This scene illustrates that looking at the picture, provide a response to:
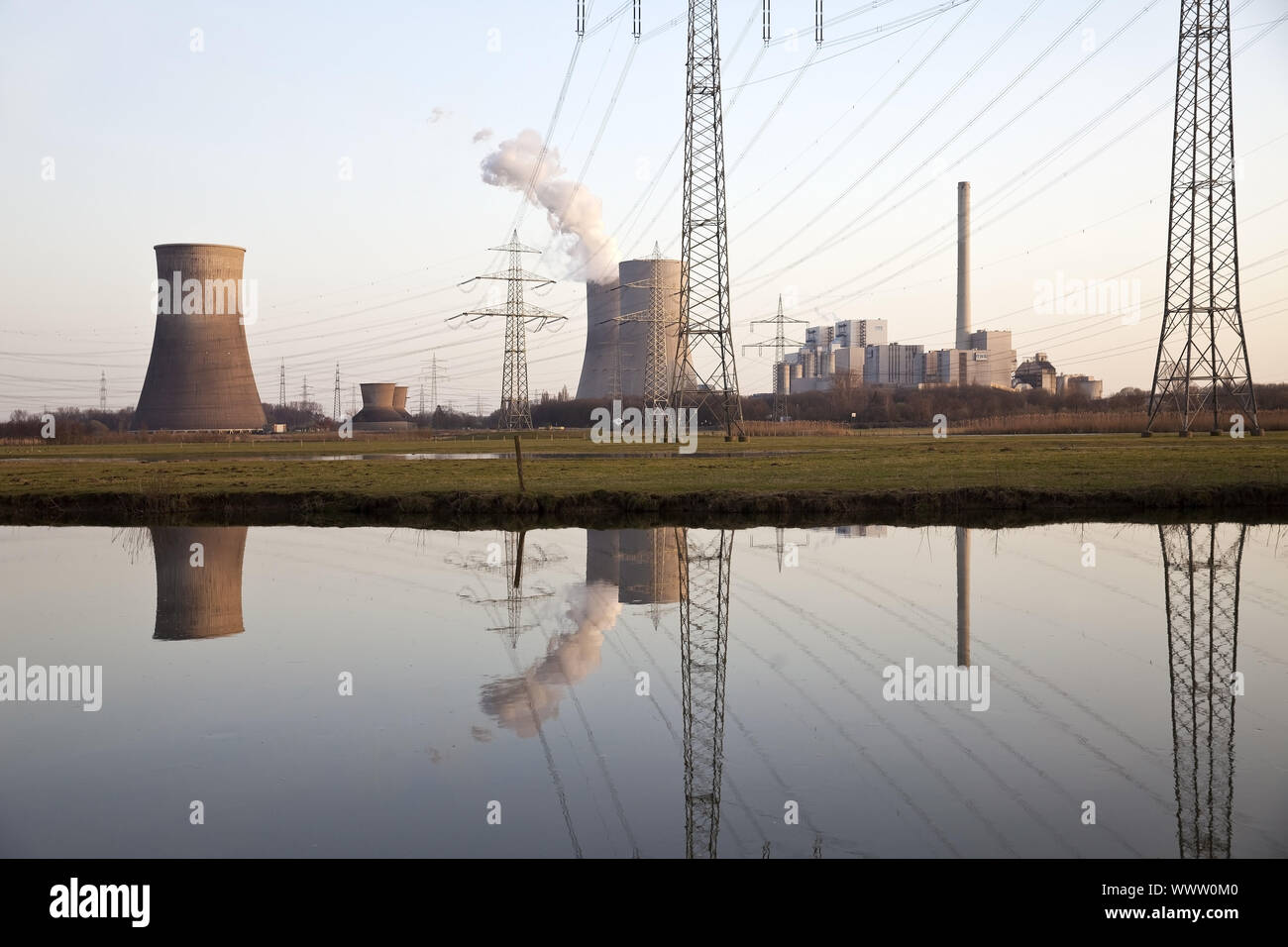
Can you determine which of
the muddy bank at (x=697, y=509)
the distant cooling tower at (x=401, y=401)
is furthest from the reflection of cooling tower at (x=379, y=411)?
the muddy bank at (x=697, y=509)

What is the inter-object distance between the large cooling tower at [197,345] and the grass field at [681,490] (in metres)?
23.6

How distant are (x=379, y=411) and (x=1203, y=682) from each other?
75562mm

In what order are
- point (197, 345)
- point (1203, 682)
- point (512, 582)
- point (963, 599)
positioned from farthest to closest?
1. point (197, 345)
2. point (512, 582)
3. point (963, 599)
4. point (1203, 682)

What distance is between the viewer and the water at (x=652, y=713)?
453 cm

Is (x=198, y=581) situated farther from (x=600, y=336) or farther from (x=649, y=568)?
(x=600, y=336)

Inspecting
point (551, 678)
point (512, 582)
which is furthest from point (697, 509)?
point (551, 678)

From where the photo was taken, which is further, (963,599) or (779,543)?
(779,543)

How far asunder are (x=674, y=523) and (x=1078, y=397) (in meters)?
68.8

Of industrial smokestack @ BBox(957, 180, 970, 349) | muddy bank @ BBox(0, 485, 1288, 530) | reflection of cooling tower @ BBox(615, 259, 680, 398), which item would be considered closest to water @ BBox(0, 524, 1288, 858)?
muddy bank @ BBox(0, 485, 1288, 530)

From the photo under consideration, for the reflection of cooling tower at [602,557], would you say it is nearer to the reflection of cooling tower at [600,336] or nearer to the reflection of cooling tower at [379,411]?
the reflection of cooling tower at [600,336]

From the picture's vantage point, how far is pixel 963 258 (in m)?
77.6

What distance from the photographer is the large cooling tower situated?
46531 millimetres

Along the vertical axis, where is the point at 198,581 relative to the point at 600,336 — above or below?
below
